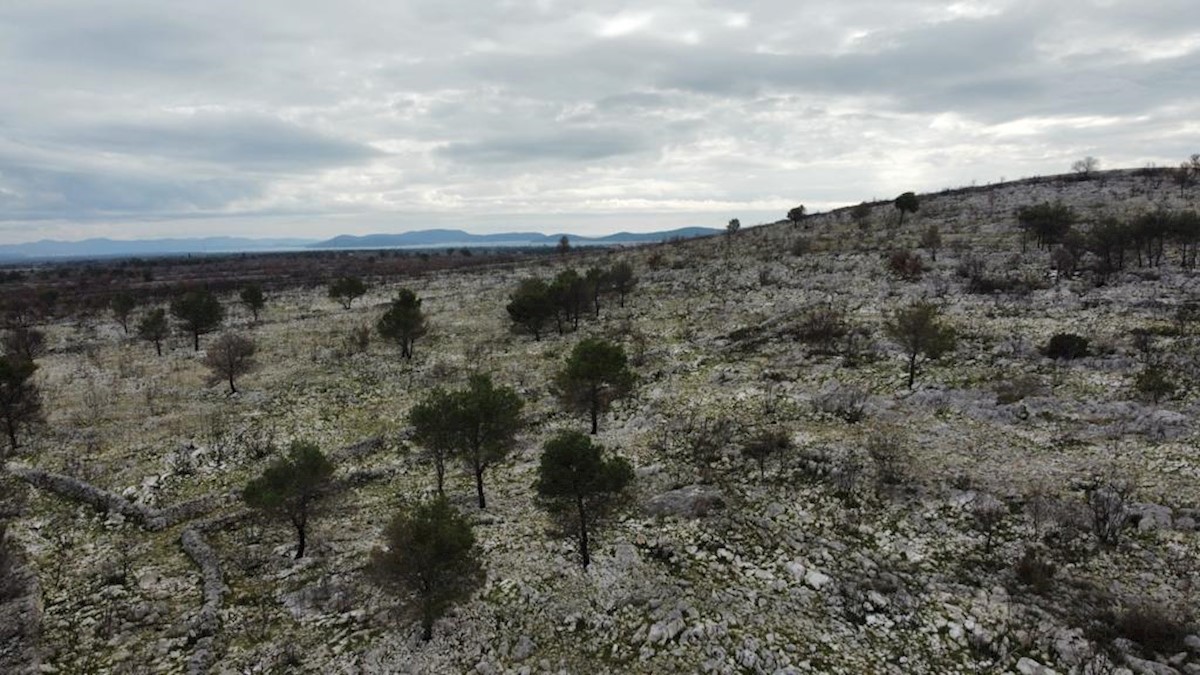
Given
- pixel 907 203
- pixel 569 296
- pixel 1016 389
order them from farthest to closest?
pixel 907 203
pixel 569 296
pixel 1016 389

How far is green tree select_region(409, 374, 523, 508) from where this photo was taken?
2173 cm

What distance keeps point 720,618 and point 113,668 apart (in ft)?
49.1

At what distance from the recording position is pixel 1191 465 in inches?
762

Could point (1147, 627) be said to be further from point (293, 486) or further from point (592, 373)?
point (293, 486)

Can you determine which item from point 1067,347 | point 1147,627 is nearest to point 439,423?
point 1147,627

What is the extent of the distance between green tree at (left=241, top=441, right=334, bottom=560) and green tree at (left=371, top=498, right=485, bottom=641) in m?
5.65

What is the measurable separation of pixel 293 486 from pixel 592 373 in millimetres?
12561

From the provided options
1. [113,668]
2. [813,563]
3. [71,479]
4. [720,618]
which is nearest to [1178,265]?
[813,563]

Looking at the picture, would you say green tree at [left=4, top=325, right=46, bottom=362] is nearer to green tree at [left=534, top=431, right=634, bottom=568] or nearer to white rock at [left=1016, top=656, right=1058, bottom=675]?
green tree at [left=534, top=431, right=634, bottom=568]

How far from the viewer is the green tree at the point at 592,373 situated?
26.8m

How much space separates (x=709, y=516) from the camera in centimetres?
1981

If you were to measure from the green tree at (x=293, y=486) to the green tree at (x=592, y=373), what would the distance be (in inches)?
432

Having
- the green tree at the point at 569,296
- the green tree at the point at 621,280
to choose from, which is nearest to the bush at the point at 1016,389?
the green tree at the point at 569,296

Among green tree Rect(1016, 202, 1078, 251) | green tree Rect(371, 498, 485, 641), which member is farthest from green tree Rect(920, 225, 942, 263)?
green tree Rect(371, 498, 485, 641)
